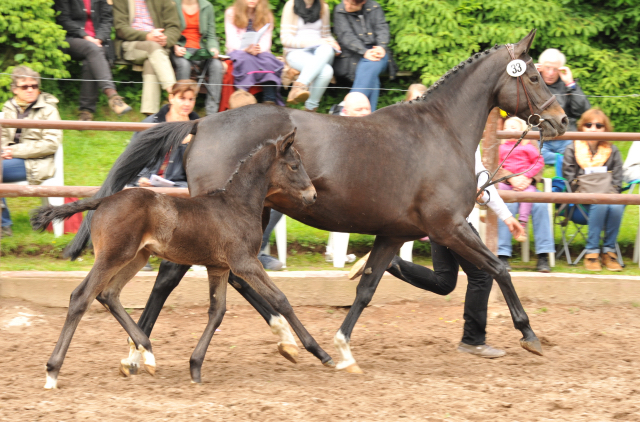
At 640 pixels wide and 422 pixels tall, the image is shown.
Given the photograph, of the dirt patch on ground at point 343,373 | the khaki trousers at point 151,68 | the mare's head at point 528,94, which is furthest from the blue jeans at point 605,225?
the khaki trousers at point 151,68

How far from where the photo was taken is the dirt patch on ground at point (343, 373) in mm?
3744

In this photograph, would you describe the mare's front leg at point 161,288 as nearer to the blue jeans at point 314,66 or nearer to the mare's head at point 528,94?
the mare's head at point 528,94

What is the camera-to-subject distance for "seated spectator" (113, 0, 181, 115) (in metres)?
7.82

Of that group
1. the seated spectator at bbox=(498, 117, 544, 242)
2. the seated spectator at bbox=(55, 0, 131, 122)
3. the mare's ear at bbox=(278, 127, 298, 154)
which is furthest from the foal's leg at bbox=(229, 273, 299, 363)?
the seated spectator at bbox=(55, 0, 131, 122)

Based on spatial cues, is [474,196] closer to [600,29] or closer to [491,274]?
[491,274]

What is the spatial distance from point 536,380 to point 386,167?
156 cm

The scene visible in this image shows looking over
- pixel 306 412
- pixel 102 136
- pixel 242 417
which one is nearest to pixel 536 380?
pixel 306 412

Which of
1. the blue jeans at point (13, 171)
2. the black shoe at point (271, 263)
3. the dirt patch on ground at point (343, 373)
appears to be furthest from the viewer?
the blue jeans at point (13, 171)

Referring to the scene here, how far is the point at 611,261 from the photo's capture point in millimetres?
6723

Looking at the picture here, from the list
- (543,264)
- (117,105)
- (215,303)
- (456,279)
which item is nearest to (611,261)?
(543,264)

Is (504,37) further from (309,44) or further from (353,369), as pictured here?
(353,369)

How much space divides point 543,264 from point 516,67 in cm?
237

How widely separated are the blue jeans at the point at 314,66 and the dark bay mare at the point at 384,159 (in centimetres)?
313

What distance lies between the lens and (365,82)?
802 cm
